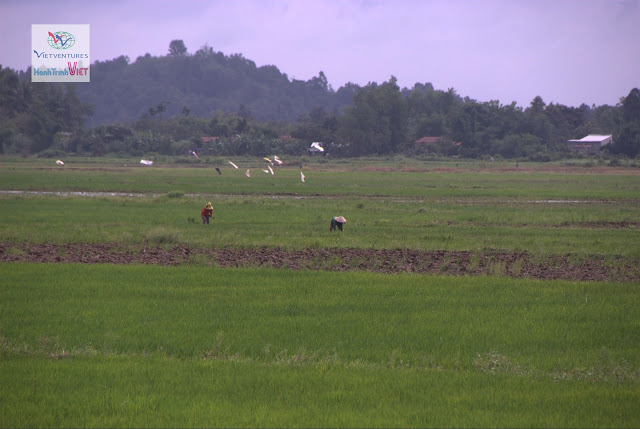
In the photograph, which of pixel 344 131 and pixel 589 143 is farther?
pixel 344 131

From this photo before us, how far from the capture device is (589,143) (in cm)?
11200

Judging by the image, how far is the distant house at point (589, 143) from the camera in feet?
362

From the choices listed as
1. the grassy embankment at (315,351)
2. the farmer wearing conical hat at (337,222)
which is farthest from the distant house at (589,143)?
the grassy embankment at (315,351)

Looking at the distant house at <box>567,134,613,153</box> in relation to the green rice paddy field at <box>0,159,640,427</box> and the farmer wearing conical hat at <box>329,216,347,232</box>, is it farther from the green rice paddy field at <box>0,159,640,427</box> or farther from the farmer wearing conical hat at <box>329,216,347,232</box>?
the green rice paddy field at <box>0,159,640,427</box>

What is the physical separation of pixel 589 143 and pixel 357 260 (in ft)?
344

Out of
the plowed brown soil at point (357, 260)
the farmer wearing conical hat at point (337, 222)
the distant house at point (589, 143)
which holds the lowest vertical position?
the plowed brown soil at point (357, 260)

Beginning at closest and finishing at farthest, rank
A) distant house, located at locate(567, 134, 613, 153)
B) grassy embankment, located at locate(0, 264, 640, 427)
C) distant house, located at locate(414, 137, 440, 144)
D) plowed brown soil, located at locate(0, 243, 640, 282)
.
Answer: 1. grassy embankment, located at locate(0, 264, 640, 427)
2. plowed brown soil, located at locate(0, 243, 640, 282)
3. distant house, located at locate(567, 134, 613, 153)
4. distant house, located at locate(414, 137, 440, 144)

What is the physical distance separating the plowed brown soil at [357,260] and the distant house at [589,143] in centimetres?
9866

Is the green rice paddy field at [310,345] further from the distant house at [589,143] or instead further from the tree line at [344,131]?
the distant house at [589,143]

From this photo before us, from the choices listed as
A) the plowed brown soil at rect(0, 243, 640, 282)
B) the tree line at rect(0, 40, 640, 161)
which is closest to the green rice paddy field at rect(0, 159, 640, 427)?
the plowed brown soil at rect(0, 243, 640, 282)

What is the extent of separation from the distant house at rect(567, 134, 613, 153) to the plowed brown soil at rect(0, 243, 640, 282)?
3884 inches

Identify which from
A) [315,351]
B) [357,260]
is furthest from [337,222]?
[315,351]

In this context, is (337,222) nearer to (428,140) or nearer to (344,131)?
(344,131)

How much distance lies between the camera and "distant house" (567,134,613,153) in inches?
4345
